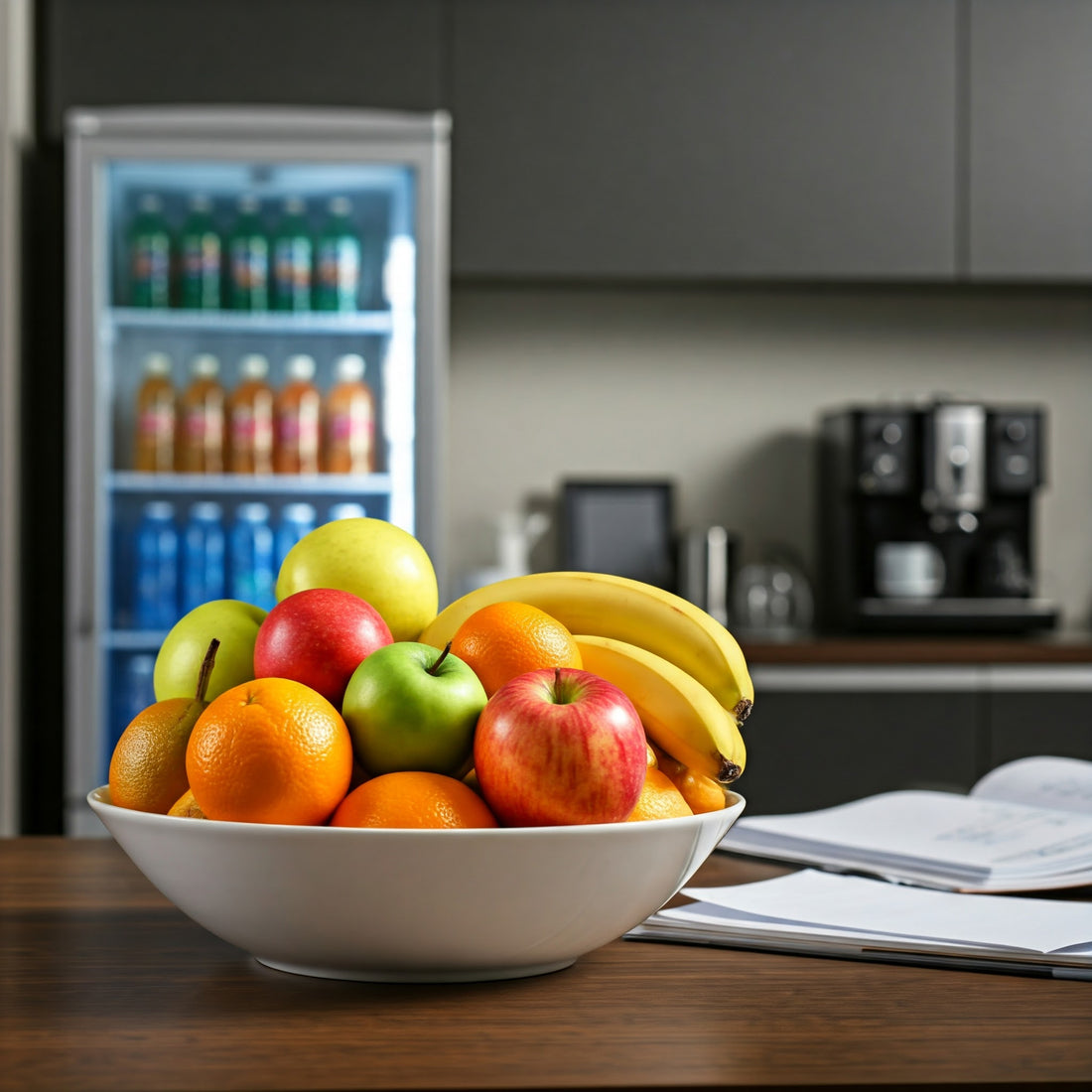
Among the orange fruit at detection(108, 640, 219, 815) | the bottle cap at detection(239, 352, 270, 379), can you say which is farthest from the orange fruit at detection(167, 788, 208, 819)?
the bottle cap at detection(239, 352, 270, 379)

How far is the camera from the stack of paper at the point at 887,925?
678mm

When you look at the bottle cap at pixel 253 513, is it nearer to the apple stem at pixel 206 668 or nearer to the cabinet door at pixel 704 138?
the cabinet door at pixel 704 138

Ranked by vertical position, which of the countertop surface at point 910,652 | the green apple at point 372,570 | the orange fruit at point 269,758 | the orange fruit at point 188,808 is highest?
the green apple at point 372,570

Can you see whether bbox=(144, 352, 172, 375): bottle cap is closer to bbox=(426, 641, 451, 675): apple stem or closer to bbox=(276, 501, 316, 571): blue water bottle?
bbox=(276, 501, 316, 571): blue water bottle

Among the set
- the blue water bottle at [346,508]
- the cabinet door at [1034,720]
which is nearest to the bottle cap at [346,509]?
the blue water bottle at [346,508]

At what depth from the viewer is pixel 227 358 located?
278 cm

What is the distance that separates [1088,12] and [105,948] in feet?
9.09

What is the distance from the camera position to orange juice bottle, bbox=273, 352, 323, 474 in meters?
2.65

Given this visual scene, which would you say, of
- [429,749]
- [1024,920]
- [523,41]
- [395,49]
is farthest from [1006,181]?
[429,749]

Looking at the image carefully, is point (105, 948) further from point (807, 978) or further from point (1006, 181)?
point (1006, 181)

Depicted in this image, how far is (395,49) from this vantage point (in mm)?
2578

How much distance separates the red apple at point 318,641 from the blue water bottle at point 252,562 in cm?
199

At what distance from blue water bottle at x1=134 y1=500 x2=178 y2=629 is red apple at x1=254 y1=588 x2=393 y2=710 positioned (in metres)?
2.01

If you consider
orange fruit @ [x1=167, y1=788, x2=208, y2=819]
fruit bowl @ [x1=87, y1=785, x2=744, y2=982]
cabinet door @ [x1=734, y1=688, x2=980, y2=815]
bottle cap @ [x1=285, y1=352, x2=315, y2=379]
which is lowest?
cabinet door @ [x1=734, y1=688, x2=980, y2=815]
